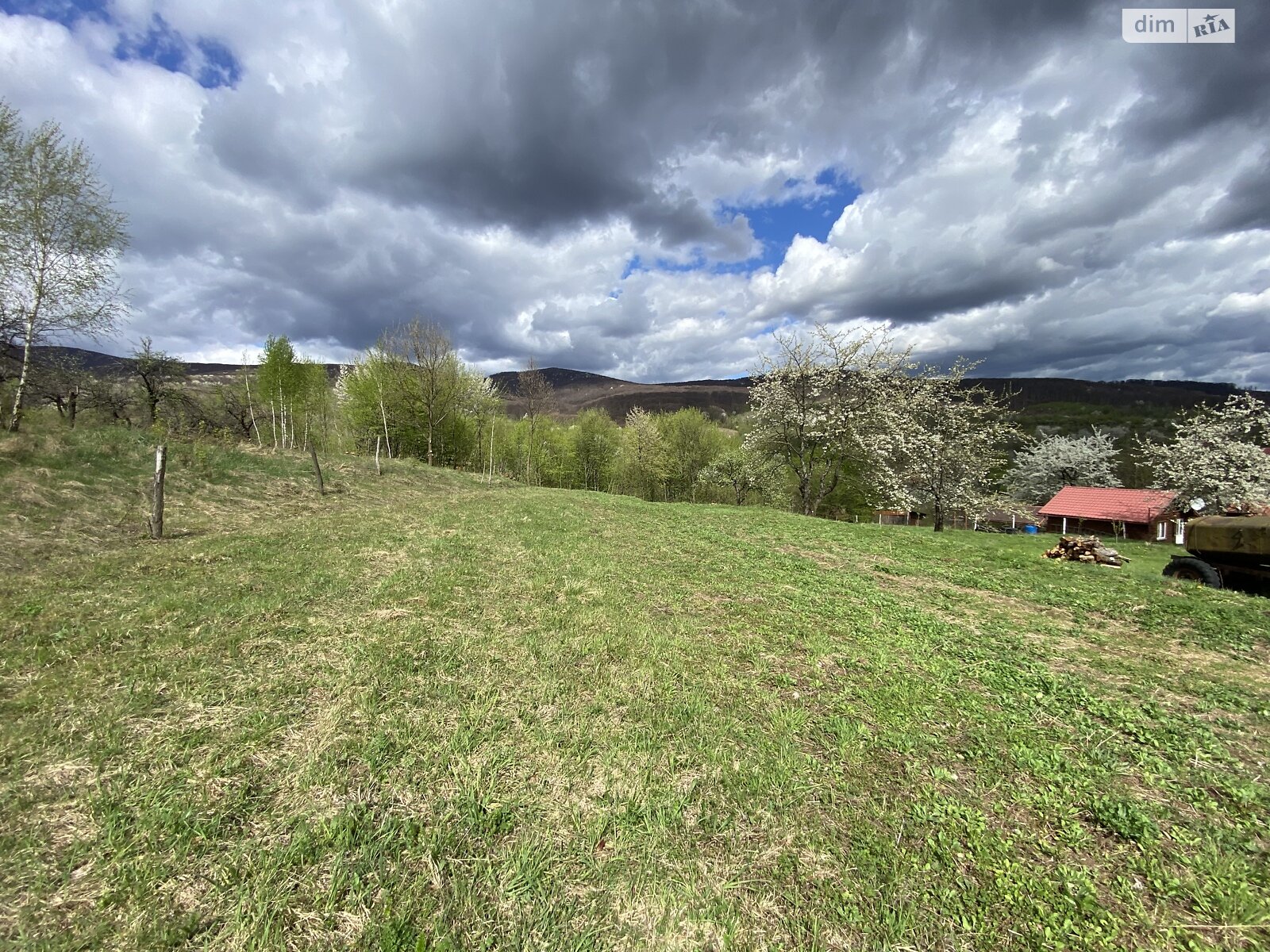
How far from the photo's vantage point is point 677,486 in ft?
155

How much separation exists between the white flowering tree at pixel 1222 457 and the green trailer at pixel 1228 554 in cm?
2289

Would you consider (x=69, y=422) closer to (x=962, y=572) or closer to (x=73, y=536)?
(x=73, y=536)

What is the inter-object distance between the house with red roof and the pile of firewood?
120ft

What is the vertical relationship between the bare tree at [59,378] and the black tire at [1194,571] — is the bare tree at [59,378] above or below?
above

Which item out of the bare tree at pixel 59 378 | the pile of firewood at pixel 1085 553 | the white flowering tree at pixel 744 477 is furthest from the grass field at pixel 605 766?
the white flowering tree at pixel 744 477

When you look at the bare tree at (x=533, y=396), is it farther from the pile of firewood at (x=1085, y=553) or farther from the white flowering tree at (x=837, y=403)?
the pile of firewood at (x=1085, y=553)

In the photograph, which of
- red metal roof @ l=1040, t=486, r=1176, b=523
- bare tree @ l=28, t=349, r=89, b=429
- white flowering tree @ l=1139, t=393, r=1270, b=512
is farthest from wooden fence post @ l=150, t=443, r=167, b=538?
red metal roof @ l=1040, t=486, r=1176, b=523

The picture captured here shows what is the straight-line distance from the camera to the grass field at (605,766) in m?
2.29

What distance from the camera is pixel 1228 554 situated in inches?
344

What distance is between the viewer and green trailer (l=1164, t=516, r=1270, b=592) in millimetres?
8258

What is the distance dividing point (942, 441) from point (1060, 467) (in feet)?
130

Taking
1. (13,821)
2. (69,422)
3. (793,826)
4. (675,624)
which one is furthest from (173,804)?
(69,422)

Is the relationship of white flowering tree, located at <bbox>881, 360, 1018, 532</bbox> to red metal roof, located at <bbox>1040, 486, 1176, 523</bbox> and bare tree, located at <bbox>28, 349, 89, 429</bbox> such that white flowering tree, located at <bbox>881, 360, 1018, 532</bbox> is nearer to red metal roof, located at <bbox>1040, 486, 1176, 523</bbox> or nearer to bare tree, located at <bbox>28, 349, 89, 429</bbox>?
red metal roof, located at <bbox>1040, 486, 1176, 523</bbox>

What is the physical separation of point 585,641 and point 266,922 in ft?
11.3
